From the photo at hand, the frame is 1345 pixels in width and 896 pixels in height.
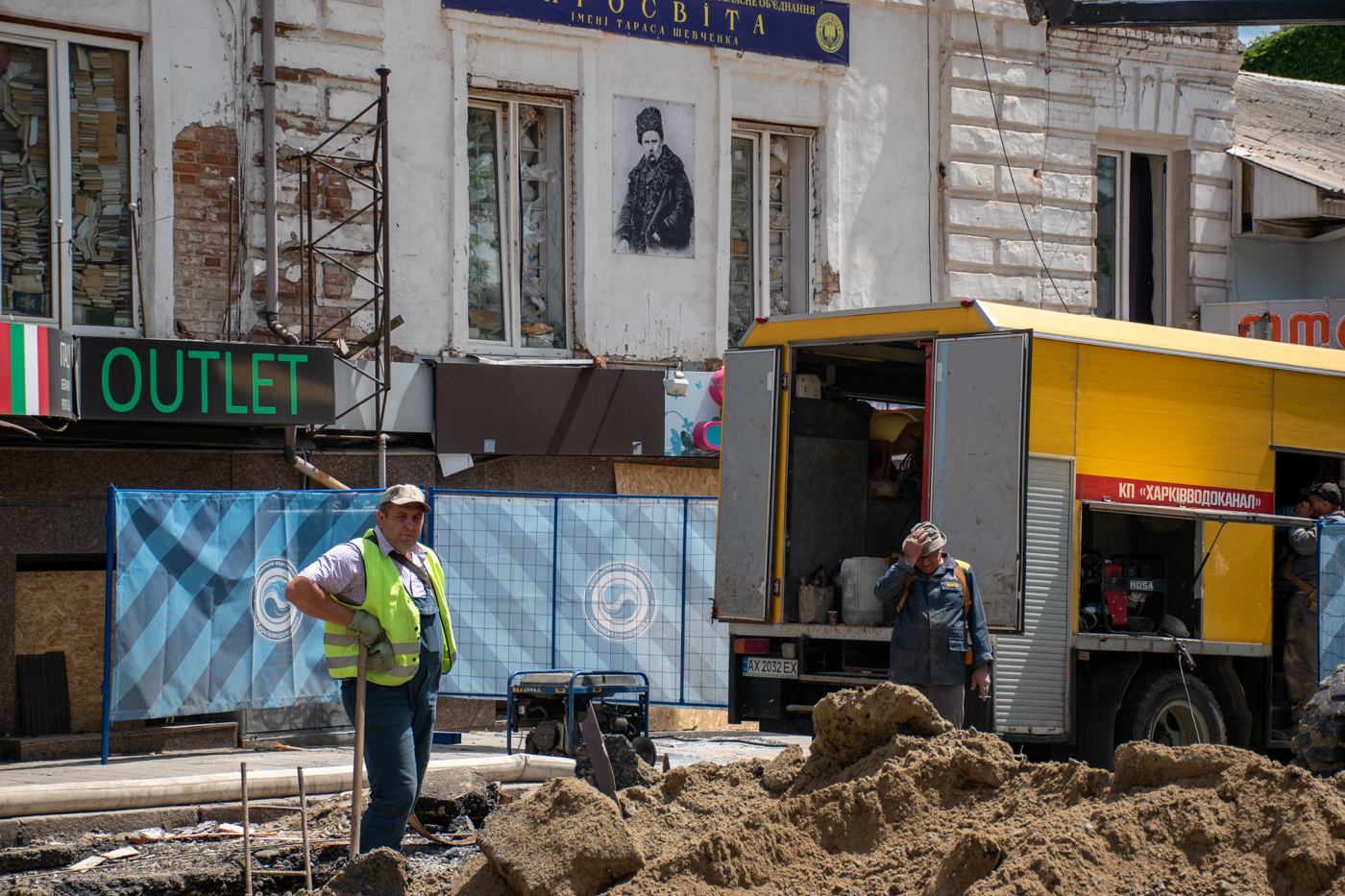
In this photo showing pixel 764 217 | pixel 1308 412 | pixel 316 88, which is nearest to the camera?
pixel 1308 412

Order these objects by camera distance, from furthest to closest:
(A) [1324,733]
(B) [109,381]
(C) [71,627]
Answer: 1. (C) [71,627]
2. (B) [109,381]
3. (A) [1324,733]

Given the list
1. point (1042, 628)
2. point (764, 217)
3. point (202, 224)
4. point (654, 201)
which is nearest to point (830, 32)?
point (764, 217)

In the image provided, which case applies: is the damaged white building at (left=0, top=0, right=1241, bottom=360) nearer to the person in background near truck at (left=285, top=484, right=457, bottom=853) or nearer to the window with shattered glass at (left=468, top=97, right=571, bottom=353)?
the window with shattered glass at (left=468, top=97, right=571, bottom=353)

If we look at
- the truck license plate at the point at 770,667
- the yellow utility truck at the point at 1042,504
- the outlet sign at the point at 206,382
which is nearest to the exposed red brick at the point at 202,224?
the outlet sign at the point at 206,382

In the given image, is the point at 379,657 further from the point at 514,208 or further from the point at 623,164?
the point at 623,164

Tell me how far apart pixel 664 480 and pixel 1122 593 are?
543 cm

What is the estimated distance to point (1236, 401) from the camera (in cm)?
957

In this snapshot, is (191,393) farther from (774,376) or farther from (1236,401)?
(1236,401)

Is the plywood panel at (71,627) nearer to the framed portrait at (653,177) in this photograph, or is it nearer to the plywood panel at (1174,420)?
the framed portrait at (653,177)

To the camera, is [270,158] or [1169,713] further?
[270,158]

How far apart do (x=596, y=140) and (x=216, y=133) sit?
355 centimetres

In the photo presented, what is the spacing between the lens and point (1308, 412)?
32.6 feet

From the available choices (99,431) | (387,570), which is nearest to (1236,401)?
(387,570)

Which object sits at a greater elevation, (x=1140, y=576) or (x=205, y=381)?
(x=205, y=381)
